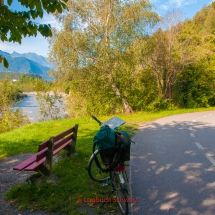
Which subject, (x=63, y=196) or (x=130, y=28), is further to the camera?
(x=130, y=28)

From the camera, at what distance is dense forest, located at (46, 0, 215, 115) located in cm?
1673

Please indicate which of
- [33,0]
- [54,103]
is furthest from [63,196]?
[54,103]

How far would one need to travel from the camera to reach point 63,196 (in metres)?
4.20

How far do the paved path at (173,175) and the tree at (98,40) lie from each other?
9.21 m

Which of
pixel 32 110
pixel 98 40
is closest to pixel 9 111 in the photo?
pixel 98 40

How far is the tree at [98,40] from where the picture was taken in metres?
16.5

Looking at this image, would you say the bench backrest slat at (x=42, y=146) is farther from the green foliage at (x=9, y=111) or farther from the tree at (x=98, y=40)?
the green foliage at (x=9, y=111)

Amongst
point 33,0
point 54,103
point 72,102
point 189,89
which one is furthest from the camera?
point 189,89

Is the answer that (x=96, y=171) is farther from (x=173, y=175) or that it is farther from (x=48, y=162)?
(x=173, y=175)

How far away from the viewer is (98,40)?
55.9ft

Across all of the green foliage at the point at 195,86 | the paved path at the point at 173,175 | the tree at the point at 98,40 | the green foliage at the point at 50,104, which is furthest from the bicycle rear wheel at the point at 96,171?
the green foliage at the point at 195,86

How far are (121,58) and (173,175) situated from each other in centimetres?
1284

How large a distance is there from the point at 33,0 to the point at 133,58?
14703mm

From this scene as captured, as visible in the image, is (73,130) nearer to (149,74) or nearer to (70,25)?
(70,25)
